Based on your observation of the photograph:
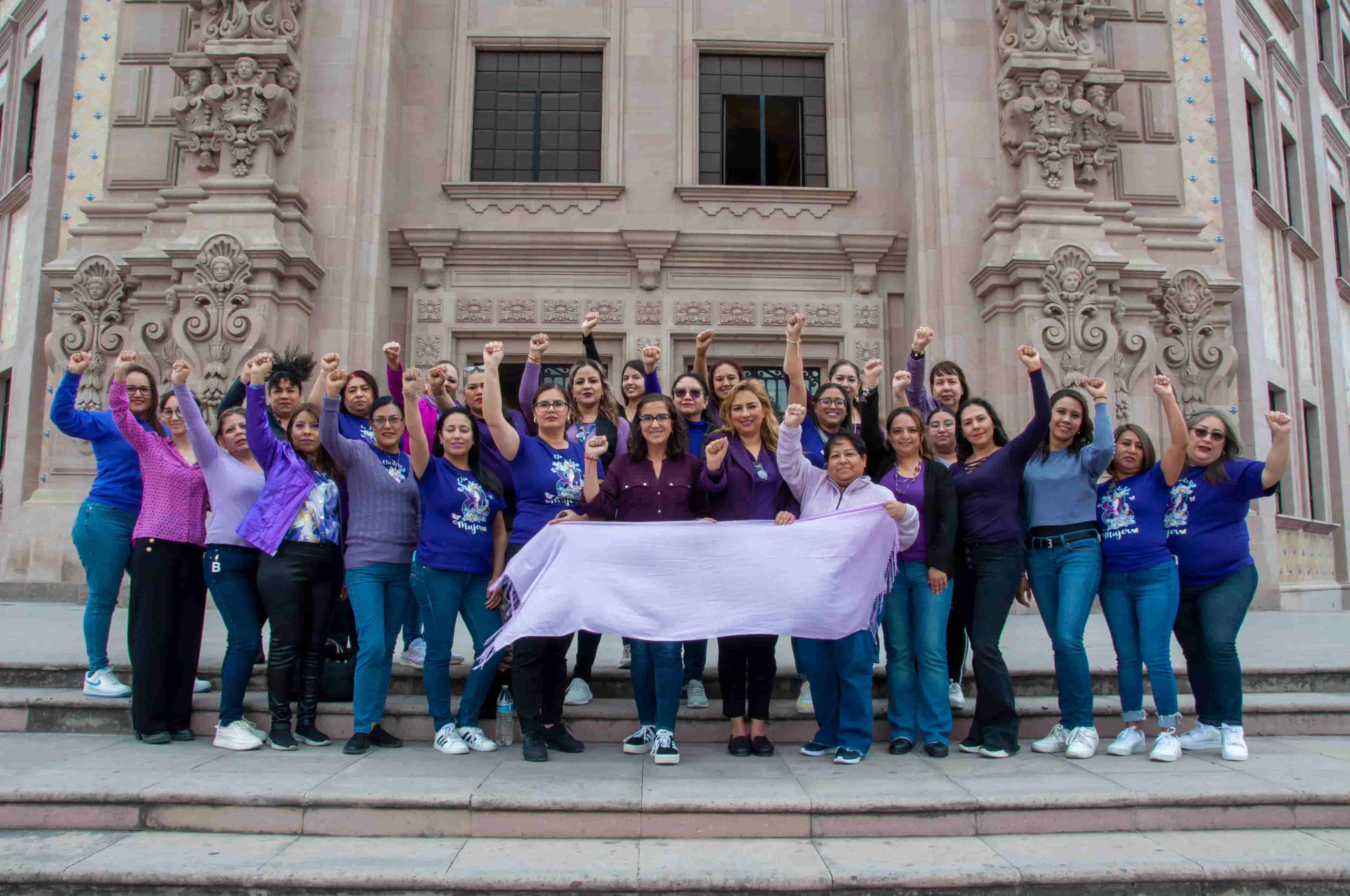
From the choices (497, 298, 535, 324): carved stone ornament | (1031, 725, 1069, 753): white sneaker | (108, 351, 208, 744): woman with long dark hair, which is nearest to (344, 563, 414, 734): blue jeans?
(108, 351, 208, 744): woman with long dark hair

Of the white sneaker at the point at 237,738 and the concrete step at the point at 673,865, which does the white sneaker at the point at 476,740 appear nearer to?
the white sneaker at the point at 237,738

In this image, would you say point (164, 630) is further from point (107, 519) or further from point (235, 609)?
point (107, 519)

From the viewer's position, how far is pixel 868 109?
551 inches

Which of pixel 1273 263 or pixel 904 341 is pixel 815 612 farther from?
pixel 1273 263

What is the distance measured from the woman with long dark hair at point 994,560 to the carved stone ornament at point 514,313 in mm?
8799

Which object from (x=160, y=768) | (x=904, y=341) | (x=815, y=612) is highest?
(x=904, y=341)

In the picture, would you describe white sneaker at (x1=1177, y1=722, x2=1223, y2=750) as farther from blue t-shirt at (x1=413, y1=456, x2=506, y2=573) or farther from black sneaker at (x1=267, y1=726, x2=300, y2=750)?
black sneaker at (x1=267, y1=726, x2=300, y2=750)

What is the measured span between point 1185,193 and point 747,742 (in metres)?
12.0

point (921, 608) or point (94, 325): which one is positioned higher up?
point (94, 325)

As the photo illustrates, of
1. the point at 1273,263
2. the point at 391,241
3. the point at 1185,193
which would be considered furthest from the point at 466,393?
the point at 1273,263

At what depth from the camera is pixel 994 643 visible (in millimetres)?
5566

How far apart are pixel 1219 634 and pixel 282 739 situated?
575 centimetres

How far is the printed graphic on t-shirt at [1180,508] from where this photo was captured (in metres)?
5.79

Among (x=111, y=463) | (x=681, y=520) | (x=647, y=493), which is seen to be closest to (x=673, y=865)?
(x=681, y=520)
